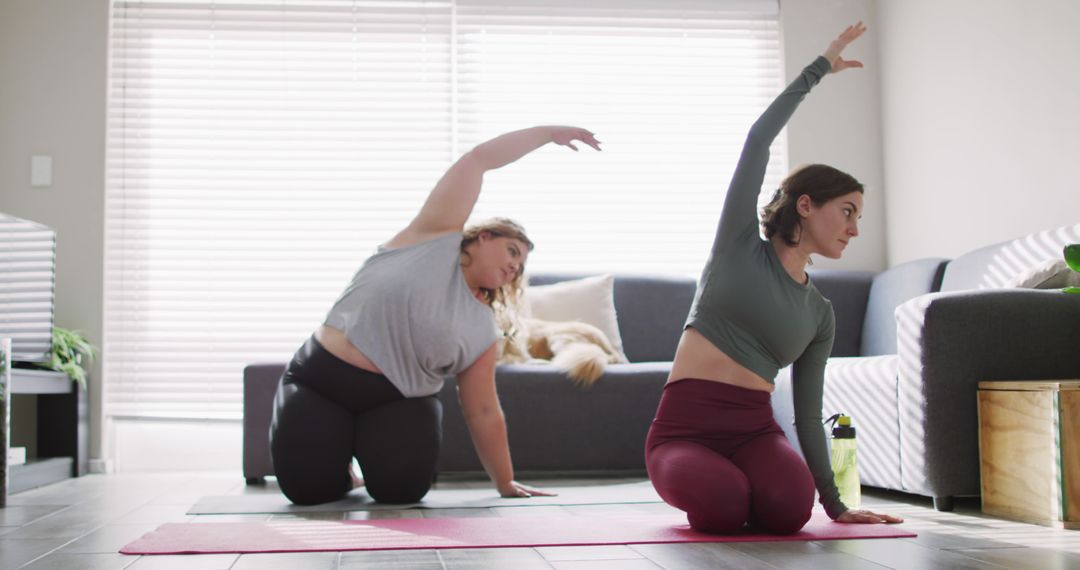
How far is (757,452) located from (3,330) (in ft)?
8.77

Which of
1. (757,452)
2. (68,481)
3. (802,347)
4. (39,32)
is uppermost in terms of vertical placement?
(39,32)

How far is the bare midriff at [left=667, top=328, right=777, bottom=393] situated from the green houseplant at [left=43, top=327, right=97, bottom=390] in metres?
2.73

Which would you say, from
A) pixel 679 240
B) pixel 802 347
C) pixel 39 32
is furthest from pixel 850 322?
pixel 39 32

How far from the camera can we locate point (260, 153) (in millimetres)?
4824

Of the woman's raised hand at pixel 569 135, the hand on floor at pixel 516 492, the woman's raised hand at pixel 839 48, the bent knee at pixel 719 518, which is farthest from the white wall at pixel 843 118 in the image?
the bent knee at pixel 719 518

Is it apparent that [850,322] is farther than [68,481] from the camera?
Yes

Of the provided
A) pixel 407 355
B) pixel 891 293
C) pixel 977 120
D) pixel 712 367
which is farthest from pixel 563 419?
pixel 977 120

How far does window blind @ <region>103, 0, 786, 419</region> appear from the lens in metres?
4.71

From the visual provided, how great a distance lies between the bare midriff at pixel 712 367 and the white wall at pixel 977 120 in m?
1.85

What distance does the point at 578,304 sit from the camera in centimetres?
439

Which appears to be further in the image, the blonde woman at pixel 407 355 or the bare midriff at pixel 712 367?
the blonde woman at pixel 407 355

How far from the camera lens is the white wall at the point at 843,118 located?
4961 millimetres

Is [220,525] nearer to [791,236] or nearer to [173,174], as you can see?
[791,236]

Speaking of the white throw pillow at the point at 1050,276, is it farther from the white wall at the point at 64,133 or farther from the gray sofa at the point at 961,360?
the white wall at the point at 64,133
